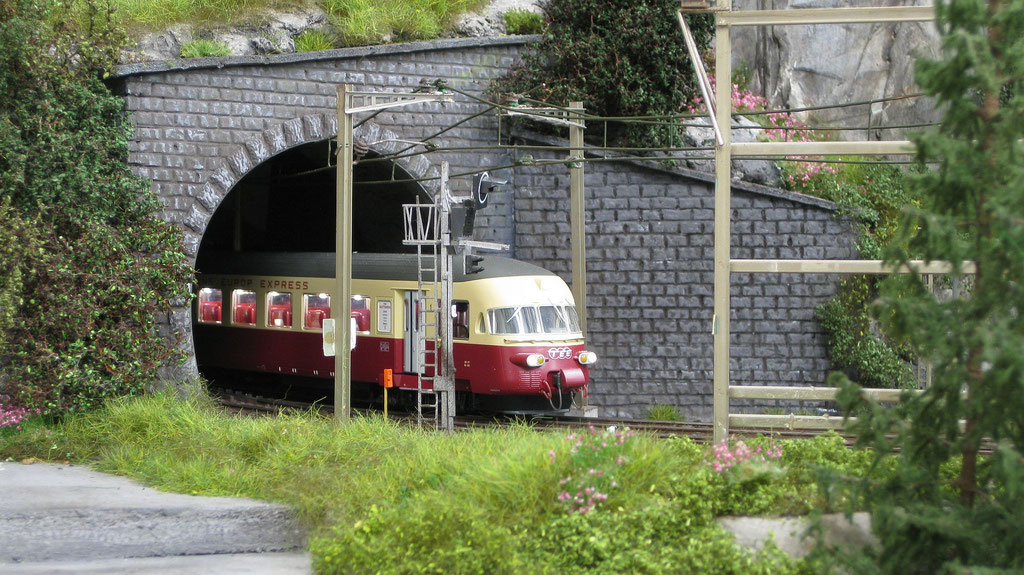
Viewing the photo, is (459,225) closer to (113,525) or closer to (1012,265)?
(113,525)

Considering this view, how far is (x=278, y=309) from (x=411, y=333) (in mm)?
3526

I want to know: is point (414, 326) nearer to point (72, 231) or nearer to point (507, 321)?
point (507, 321)

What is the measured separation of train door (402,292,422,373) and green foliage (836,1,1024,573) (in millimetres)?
10221

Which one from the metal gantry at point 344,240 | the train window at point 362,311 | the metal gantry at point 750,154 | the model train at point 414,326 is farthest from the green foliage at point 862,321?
the metal gantry at point 750,154

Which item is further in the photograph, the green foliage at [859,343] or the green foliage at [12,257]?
the green foliage at [859,343]

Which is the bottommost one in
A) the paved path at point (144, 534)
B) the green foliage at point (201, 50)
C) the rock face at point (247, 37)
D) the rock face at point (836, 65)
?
the paved path at point (144, 534)

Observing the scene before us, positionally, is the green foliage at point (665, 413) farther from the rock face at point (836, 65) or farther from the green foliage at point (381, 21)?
the rock face at point (836, 65)

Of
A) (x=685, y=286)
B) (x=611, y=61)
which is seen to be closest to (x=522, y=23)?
(x=611, y=61)

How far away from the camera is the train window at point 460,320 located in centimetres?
1666

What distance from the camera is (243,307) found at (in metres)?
20.4

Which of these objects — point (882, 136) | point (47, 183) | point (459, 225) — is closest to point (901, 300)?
point (459, 225)

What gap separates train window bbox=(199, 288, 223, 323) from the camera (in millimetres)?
21250

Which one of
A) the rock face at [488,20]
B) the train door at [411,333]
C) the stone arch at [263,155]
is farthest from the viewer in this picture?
the rock face at [488,20]

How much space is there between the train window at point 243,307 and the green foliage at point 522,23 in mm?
7416
